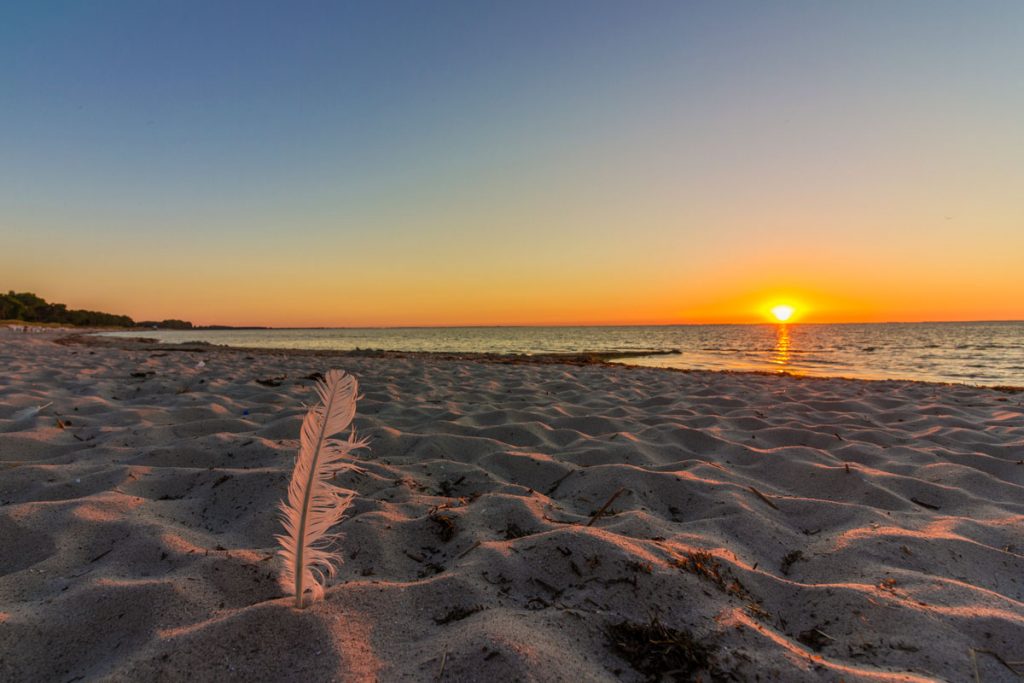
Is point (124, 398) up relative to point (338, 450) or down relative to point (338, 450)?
down

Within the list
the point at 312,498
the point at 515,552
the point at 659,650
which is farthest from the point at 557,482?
the point at 312,498

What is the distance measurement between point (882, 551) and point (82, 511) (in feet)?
Result: 10.7

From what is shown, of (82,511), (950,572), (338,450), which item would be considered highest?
(338,450)

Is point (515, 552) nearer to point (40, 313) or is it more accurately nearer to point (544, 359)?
point (544, 359)

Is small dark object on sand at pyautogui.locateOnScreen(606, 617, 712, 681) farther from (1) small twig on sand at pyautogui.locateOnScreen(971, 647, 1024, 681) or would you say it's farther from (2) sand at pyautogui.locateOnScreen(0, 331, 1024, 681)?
(1) small twig on sand at pyautogui.locateOnScreen(971, 647, 1024, 681)

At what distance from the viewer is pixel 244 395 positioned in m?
5.31

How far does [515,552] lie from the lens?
5.98 ft

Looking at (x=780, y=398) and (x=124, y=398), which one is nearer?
A: (x=124, y=398)

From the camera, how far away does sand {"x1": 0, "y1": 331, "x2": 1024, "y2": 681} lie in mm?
1273

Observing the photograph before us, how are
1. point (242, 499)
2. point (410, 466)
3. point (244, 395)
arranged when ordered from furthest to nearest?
point (244, 395) → point (410, 466) → point (242, 499)

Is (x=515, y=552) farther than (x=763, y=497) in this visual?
No

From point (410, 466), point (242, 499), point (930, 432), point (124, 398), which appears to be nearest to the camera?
point (242, 499)

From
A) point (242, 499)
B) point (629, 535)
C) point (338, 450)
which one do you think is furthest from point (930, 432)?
point (242, 499)

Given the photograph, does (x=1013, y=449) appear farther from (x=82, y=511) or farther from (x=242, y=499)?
(x=82, y=511)
